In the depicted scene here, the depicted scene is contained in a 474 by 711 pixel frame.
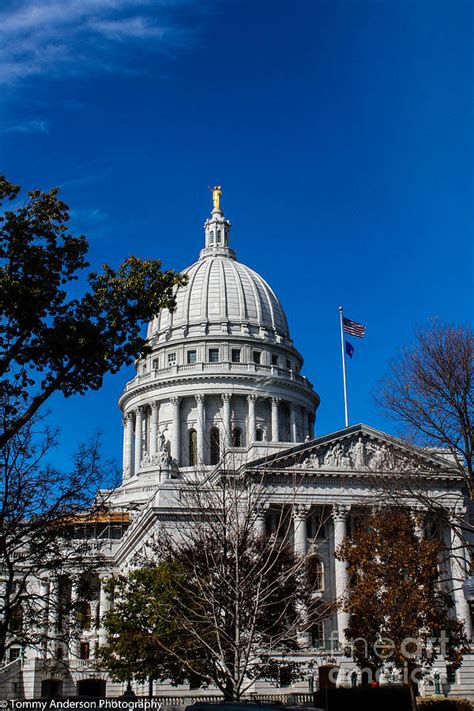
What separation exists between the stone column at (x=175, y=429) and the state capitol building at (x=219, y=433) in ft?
0.40

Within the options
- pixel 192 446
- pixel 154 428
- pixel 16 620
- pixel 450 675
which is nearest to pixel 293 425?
pixel 192 446

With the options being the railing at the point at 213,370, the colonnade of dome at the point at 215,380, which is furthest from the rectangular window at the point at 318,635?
the railing at the point at 213,370

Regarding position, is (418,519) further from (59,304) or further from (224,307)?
(224,307)

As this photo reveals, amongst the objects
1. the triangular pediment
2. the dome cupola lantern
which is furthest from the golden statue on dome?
the triangular pediment

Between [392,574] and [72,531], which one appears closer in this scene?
[72,531]

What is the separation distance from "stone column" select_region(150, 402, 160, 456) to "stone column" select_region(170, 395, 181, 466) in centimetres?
239

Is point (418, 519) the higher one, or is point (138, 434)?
point (138, 434)

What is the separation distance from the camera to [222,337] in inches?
4222

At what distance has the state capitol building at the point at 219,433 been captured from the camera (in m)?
70.4

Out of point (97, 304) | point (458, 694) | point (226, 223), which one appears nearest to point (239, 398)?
point (226, 223)

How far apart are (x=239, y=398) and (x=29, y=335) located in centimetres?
7802

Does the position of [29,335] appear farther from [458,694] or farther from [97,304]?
[458,694]

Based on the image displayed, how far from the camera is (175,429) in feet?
333

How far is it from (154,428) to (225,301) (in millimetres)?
18448
